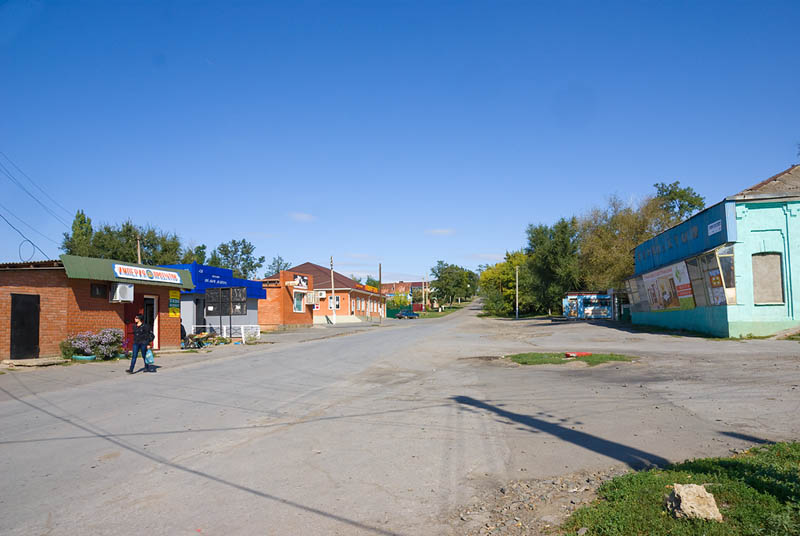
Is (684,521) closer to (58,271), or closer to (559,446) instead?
(559,446)

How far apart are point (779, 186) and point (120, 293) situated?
28616mm

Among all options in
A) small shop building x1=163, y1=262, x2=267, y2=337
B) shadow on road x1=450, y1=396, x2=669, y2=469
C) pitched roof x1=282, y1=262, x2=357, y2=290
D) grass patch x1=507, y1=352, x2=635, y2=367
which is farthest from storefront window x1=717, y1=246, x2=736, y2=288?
pitched roof x1=282, y1=262, x2=357, y2=290

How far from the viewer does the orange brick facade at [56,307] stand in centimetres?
1733

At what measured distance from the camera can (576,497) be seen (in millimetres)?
4938

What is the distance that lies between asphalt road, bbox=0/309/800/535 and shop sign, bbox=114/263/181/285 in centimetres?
659

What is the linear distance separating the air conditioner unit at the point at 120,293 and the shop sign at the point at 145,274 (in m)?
0.39

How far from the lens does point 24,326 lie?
1767cm

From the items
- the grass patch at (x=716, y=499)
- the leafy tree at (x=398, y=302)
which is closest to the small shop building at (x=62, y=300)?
the grass patch at (x=716, y=499)

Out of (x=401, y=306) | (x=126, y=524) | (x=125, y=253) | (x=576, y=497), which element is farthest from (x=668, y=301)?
(x=401, y=306)

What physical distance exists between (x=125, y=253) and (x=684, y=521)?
66.7 metres

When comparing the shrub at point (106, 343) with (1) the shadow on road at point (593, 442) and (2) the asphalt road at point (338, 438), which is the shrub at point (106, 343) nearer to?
(2) the asphalt road at point (338, 438)

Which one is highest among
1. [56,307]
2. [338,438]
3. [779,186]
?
[779,186]

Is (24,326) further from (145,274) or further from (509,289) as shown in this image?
(509,289)

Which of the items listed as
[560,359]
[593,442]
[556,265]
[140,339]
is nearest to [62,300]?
[140,339]
